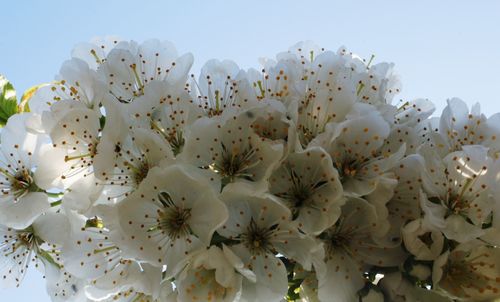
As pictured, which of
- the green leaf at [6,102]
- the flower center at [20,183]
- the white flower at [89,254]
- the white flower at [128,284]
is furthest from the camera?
the green leaf at [6,102]

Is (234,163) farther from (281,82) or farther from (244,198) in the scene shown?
(281,82)

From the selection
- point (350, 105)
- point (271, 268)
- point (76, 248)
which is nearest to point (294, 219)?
point (271, 268)

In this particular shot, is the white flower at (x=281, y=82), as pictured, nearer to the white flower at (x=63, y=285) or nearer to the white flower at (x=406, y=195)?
the white flower at (x=406, y=195)

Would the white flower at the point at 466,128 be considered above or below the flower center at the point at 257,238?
above

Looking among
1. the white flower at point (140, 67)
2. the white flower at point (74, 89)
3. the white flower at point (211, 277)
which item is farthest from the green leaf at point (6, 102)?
the white flower at point (211, 277)

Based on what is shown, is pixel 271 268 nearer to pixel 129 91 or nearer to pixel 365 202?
pixel 365 202

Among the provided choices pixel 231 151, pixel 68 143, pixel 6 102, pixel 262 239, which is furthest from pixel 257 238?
pixel 6 102

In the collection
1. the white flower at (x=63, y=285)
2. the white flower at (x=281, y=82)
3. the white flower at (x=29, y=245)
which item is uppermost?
the white flower at (x=281, y=82)
